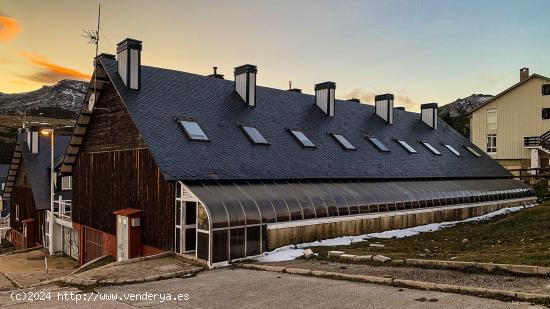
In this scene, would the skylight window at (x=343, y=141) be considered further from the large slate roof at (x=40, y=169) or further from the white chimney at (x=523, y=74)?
the white chimney at (x=523, y=74)

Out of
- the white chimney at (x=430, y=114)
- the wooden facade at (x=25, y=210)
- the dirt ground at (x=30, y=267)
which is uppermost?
the white chimney at (x=430, y=114)

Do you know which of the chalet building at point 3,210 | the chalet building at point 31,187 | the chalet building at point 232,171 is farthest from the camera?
the chalet building at point 3,210

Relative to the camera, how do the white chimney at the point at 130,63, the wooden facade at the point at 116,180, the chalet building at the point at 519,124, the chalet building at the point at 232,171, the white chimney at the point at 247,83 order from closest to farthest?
the chalet building at the point at 232,171, the wooden facade at the point at 116,180, the white chimney at the point at 130,63, the white chimney at the point at 247,83, the chalet building at the point at 519,124

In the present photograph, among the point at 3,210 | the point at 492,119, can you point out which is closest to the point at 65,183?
the point at 3,210

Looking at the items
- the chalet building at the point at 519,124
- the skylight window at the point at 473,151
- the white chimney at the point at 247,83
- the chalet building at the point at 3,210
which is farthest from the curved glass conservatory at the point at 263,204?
the chalet building at the point at 3,210

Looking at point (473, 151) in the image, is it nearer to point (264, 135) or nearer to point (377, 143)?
point (377, 143)

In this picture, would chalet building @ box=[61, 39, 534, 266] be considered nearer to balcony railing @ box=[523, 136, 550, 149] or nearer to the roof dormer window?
the roof dormer window

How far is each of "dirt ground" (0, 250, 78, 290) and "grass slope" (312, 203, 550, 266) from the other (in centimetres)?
1596

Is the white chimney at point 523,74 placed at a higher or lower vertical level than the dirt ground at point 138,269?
higher

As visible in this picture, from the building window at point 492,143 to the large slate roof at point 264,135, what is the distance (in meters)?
16.4

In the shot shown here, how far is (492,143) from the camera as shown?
57.1 meters

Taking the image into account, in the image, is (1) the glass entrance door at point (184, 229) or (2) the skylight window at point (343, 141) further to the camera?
(2) the skylight window at point (343, 141)

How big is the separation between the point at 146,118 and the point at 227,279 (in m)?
11.5

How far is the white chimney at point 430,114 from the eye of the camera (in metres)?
45.8
